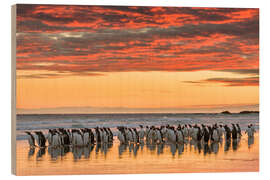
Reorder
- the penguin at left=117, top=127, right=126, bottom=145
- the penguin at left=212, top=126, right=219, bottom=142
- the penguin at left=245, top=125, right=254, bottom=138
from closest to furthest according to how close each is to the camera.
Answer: the penguin at left=117, top=127, right=126, bottom=145
the penguin at left=245, top=125, right=254, bottom=138
the penguin at left=212, top=126, right=219, bottom=142

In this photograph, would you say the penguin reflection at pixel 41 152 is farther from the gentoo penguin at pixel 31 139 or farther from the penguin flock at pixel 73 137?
the gentoo penguin at pixel 31 139

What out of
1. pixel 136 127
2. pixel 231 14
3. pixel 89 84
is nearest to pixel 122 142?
pixel 136 127

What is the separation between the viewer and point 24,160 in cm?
1429

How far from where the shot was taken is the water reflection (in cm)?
1508

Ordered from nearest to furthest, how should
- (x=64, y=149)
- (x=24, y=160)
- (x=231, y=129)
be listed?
(x=24, y=160) → (x=64, y=149) → (x=231, y=129)

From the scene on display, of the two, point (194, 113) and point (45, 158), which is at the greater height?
point (194, 113)

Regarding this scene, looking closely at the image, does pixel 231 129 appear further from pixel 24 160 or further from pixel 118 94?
pixel 24 160

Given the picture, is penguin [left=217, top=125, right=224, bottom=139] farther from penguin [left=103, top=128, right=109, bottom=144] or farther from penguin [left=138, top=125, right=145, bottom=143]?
penguin [left=103, top=128, right=109, bottom=144]

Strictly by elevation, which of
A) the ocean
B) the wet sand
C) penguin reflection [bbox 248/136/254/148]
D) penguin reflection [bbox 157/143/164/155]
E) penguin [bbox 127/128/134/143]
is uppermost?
the ocean

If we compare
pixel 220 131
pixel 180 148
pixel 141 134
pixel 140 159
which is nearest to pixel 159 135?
pixel 141 134

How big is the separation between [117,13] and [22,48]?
2268mm

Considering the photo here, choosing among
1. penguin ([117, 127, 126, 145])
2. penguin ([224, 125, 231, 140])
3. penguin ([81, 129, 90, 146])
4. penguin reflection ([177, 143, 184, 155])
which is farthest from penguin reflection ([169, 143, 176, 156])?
penguin ([81, 129, 90, 146])

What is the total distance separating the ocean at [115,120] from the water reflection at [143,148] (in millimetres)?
563

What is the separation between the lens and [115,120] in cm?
1476
